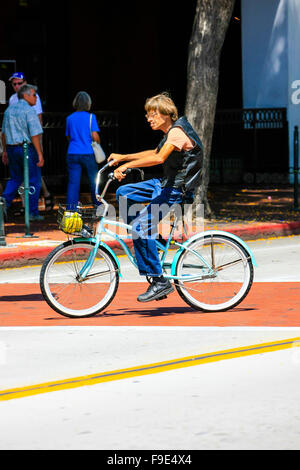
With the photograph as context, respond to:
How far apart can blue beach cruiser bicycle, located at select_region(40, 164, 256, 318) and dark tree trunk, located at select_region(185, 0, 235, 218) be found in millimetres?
7267

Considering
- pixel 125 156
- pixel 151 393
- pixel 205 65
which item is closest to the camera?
pixel 151 393

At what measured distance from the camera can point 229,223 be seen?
15.9 m

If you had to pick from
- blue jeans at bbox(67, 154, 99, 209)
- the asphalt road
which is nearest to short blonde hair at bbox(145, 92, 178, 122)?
the asphalt road

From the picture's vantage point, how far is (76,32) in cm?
2472

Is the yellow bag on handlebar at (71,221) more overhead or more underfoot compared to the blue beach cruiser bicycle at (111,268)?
more overhead

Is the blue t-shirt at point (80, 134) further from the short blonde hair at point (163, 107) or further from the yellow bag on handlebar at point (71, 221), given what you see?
the yellow bag on handlebar at point (71, 221)

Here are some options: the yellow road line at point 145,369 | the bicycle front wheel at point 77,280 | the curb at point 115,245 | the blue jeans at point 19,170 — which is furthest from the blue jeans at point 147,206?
the blue jeans at point 19,170

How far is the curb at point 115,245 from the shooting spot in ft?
42.1

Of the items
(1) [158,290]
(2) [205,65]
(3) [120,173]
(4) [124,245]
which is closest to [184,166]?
(3) [120,173]

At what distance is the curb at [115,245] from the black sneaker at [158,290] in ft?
13.0

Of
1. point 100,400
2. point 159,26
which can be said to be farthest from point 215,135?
point 100,400

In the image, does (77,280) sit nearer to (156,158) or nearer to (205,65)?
(156,158)

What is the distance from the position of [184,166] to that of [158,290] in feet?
3.46
